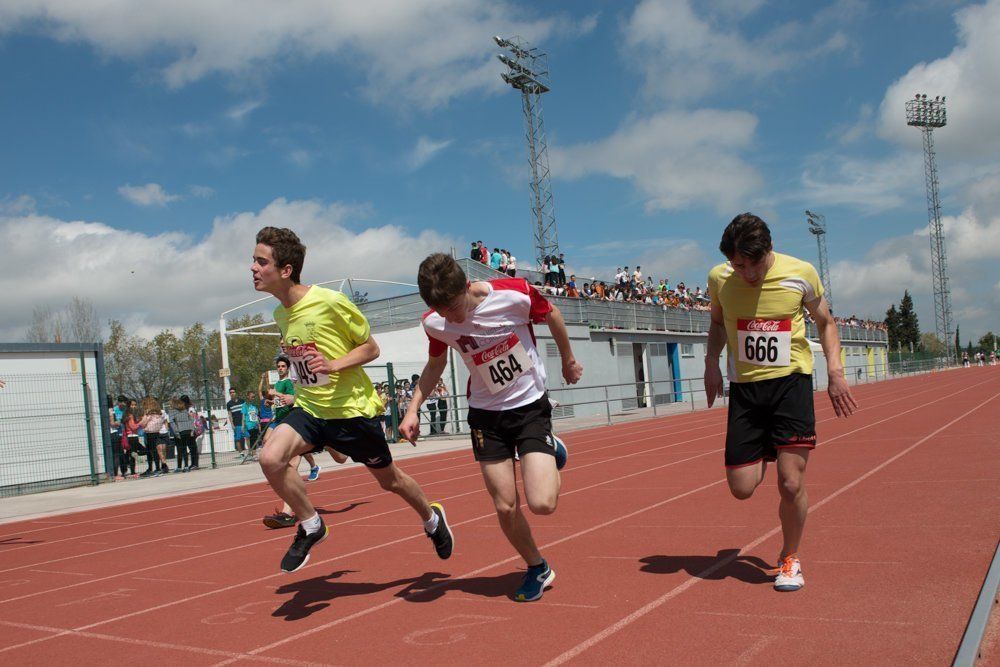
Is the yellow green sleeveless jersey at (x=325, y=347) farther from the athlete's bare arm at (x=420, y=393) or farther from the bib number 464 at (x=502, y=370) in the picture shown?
the bib number 464 at (x=502, y=370)

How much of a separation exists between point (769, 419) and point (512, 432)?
1.39 meters

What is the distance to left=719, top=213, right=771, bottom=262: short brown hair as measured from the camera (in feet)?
14.2

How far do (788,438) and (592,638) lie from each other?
151cm

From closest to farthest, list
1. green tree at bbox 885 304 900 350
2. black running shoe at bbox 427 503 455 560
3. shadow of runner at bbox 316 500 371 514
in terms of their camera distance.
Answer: black running shoe at bbox 427 503 455 560 → shadow of runner at bbox 316 500 371 514 → green tree at bbox 885 304 900 350

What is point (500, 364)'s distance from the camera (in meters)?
4.56

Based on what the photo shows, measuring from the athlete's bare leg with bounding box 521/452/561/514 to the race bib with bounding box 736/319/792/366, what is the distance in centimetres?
123

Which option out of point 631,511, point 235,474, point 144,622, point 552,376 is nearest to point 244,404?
point 235,474

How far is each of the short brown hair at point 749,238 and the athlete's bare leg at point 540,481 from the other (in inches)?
58.2

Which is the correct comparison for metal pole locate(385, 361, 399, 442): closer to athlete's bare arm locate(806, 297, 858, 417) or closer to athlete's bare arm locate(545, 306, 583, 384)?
athlete's bare arm locate(545, 306, 583, 384)

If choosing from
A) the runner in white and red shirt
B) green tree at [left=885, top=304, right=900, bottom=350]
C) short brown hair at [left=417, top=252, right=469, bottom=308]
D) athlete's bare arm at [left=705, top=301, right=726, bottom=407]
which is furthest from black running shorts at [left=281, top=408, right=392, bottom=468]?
green tree at [left=885, top=304, right=900, bottom=350]

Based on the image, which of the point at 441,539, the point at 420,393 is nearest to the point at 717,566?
the point at 441,539

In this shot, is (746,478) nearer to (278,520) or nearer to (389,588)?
(389,588)

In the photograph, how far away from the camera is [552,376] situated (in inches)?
1128

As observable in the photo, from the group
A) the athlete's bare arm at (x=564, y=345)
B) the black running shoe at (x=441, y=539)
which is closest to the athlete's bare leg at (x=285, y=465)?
the black running shoe at (x=441, y=539)
